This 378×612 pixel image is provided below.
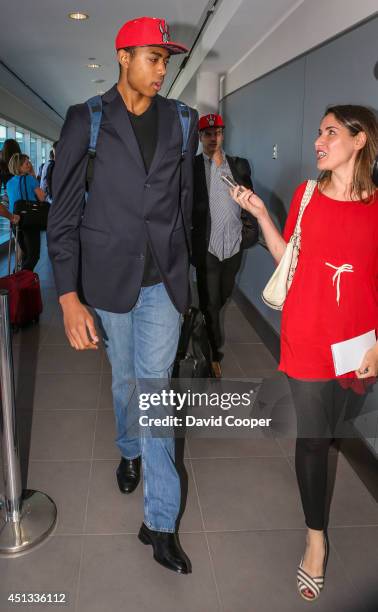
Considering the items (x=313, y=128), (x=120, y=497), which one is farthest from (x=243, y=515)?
(x=313, y=128)

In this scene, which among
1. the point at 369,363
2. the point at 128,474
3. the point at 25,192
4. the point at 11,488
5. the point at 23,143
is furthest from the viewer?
the point at 23,143

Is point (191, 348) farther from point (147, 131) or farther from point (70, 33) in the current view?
point (70, 33)

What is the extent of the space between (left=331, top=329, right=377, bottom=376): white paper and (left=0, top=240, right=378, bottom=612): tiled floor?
0.80 meters

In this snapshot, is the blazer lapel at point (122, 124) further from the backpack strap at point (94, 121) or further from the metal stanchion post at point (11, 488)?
the metal stanchion post at point (11, 488)

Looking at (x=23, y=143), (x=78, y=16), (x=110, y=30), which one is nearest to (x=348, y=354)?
(x=78, y=16)

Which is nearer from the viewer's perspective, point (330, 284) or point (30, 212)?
point (330, 284)

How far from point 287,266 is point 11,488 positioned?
4.56ft

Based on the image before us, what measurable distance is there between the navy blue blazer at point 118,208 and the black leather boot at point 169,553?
2.79 feet

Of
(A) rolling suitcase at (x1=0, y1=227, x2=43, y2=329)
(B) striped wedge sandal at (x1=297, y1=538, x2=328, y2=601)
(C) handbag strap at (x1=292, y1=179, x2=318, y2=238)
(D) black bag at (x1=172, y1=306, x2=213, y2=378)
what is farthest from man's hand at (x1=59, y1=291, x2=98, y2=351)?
(A) rolling suitcase at (x1=0, y1=227, x2=43, y2=329)

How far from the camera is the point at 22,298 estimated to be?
492 cm

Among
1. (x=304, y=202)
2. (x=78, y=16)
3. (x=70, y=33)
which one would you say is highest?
(x=70, y=33)

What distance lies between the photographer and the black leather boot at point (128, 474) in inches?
98.0

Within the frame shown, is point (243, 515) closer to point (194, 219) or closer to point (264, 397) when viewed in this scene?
point (264, 397)

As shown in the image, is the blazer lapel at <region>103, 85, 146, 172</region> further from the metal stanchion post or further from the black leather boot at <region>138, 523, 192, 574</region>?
the black leather boot at <region>138, 523, 192, 574</region>
